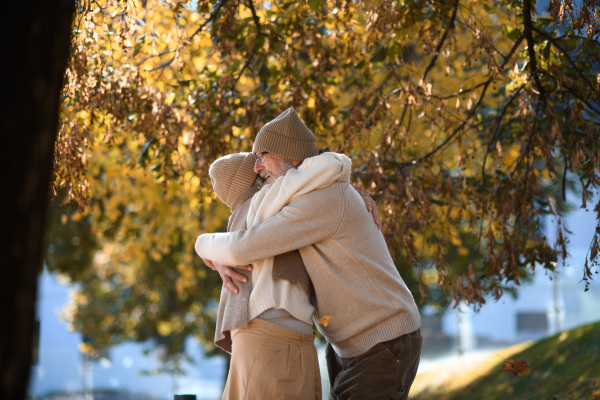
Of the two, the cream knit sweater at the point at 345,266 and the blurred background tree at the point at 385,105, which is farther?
the blurred background tree at the point at 385,105

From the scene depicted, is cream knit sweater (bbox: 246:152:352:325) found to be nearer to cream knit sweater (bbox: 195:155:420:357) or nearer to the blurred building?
cream knit sweater (bbox: 195:155:420:357)

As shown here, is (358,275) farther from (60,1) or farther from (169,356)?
(169,356)

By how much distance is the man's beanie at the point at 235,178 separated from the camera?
359cm

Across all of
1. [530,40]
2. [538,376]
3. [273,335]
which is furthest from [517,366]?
[538,376]

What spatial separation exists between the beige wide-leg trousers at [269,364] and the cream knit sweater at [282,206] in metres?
0.08

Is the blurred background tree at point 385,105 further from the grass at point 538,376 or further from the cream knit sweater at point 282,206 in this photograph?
the cream knit sweater at point 282,206

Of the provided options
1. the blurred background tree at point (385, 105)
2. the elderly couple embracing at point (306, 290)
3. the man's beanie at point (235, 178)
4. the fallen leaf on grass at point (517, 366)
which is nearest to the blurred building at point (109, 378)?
the blurred background tree at point (385, 105)

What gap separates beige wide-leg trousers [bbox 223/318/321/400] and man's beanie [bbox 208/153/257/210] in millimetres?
726

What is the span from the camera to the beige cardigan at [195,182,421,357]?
315cm

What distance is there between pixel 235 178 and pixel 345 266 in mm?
737

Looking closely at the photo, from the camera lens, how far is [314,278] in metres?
3.26

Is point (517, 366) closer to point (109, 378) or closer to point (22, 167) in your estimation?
point (22, 167)

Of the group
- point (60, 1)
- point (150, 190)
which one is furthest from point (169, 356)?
point (60, 1)

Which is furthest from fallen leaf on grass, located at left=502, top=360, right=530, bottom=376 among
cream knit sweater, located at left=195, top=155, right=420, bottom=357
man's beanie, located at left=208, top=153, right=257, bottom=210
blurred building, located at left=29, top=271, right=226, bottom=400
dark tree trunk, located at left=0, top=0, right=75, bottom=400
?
blurred building, located at left=29, top=271, right=226, bottom=400
